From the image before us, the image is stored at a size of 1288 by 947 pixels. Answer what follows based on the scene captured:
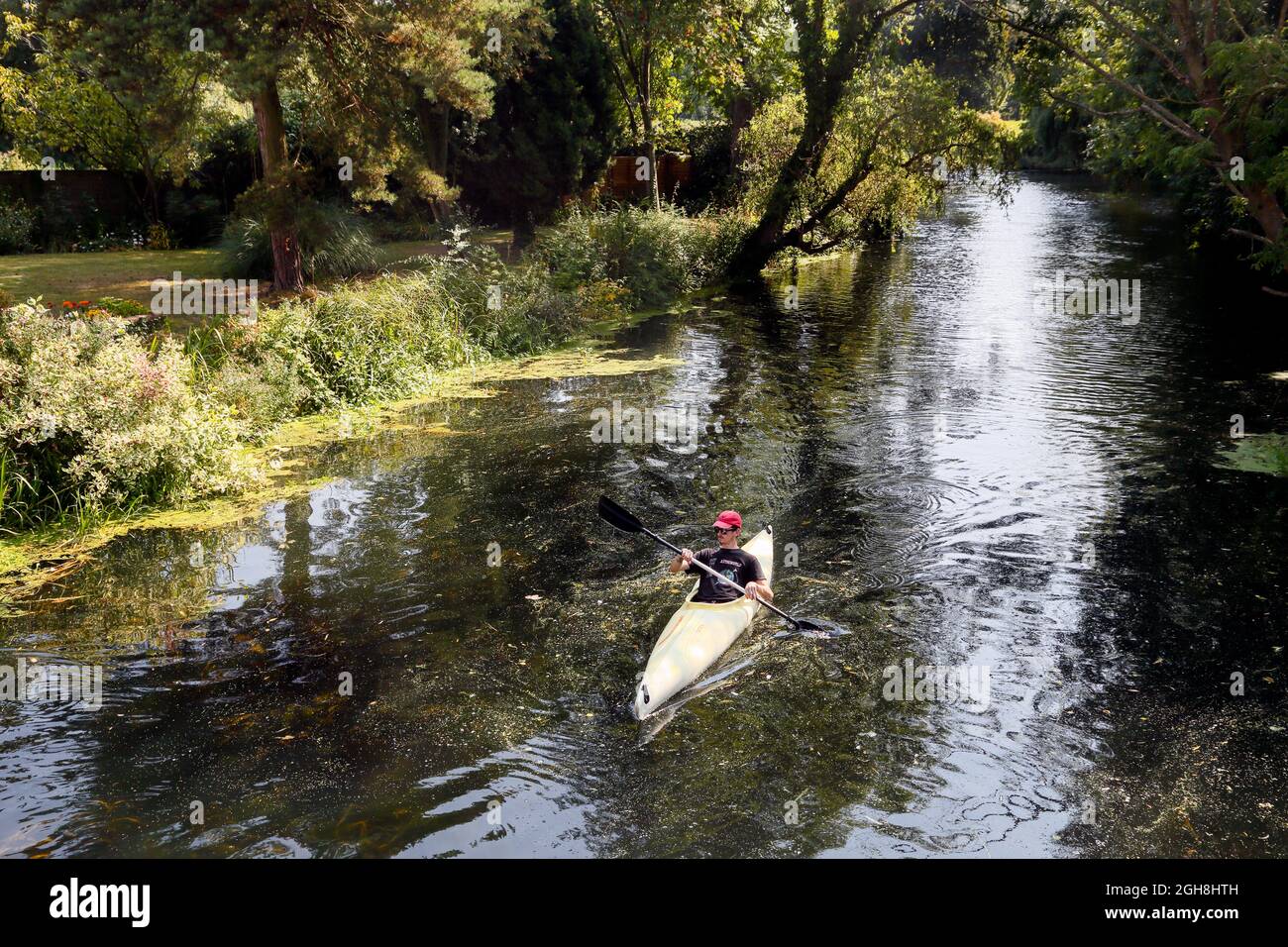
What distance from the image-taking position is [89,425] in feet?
36.3

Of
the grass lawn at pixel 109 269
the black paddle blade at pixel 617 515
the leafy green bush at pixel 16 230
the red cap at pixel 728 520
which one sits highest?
the leafy green bush at pixel 16 230

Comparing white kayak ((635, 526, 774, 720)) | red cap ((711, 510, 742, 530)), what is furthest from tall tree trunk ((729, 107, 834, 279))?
white kayak ((635, 526, 774, 720))

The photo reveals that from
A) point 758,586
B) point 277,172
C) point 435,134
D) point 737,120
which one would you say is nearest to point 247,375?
point 277,172

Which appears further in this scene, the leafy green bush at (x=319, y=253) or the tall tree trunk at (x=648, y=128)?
the tall tree trunk at (x=648, y=128)

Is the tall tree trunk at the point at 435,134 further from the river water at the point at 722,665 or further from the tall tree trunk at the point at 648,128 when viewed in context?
the river water at the point at 722,665

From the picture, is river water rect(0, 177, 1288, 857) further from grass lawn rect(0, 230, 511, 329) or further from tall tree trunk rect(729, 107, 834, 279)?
tall tree trunk rect(729, 107, 834, 279)

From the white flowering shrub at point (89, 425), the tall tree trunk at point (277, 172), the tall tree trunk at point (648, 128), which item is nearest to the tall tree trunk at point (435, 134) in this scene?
the tall tree trunk at point (648, 128)

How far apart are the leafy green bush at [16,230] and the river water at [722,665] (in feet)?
43.5

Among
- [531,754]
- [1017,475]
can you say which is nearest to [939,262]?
[1017,475]

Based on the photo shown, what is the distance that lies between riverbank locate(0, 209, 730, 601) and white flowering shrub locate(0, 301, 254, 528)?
2 cm

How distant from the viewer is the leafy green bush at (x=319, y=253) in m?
19.6

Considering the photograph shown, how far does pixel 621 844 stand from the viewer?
625 centimetres

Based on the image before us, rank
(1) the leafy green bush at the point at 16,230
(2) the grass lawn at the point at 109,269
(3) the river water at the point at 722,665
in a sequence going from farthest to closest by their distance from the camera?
(1) the leafy green bush at the point at 16,230 < (2) the grass lawn at the point at 109,269 < (3) the river water at the point at 722,665

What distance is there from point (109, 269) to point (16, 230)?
14.5 feet
